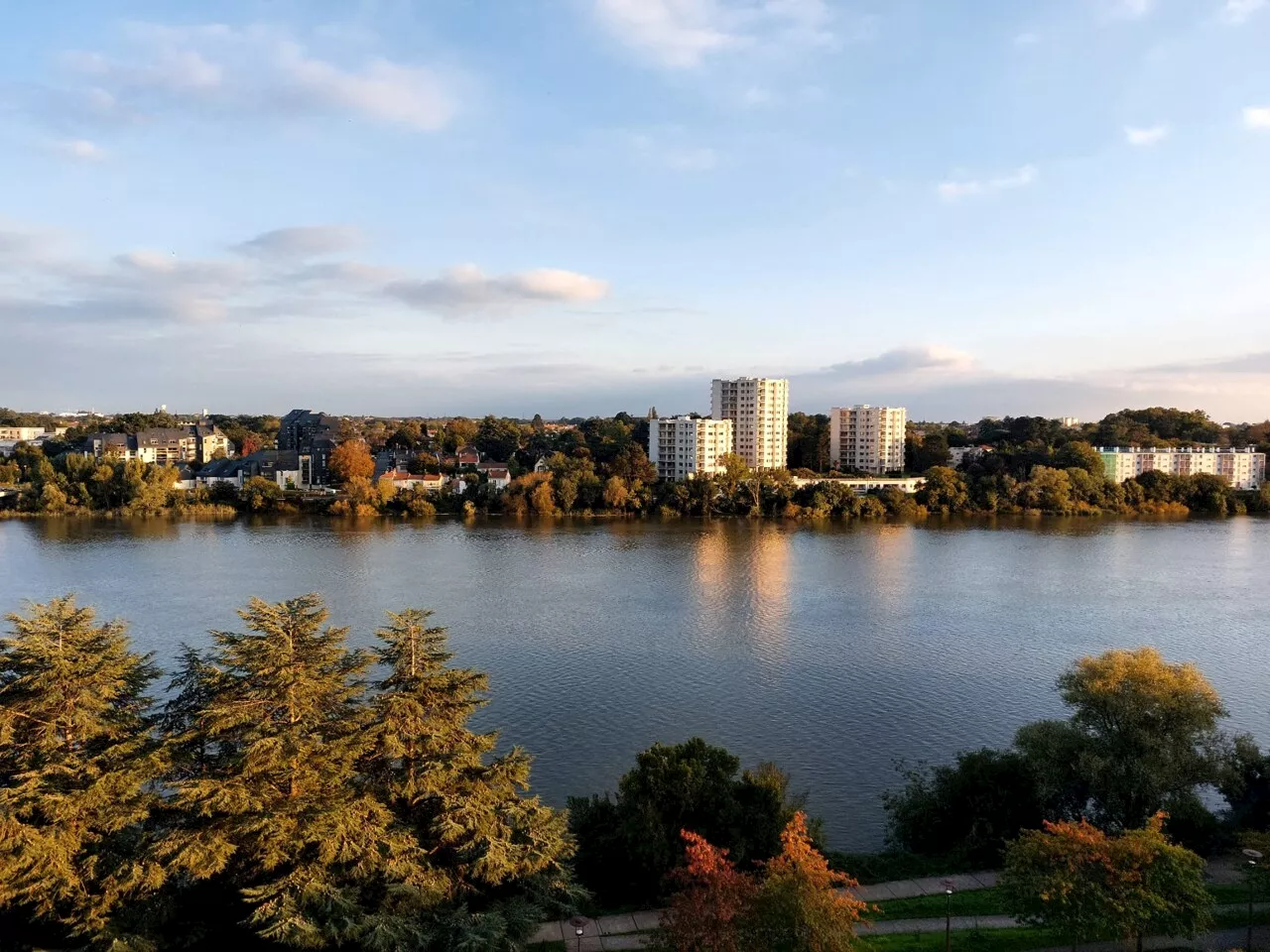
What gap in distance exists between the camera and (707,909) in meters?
5.59

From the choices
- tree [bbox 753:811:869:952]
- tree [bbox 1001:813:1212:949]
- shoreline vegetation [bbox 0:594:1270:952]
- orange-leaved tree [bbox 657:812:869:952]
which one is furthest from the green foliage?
tree [bbox 1001:813:1212:949]

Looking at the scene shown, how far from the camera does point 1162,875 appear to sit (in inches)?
240

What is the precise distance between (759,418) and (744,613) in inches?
1375

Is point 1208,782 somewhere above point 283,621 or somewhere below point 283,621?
below

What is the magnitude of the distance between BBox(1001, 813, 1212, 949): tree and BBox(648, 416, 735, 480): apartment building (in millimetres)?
42460

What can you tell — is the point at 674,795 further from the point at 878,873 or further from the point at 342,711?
the point at 342,711

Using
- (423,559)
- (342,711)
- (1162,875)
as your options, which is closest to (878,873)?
(1162,875)

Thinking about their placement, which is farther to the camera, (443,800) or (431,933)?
(443,800)

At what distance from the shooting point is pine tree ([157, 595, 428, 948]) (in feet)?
20.1

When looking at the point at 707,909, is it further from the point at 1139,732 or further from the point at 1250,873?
the point at 1139,732

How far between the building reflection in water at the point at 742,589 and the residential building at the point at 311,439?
21919 millimetres

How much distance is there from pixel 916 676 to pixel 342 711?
10.8 m

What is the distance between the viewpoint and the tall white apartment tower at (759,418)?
53969 mm

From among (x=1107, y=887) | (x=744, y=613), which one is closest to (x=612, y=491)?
(x=744, y=613)
